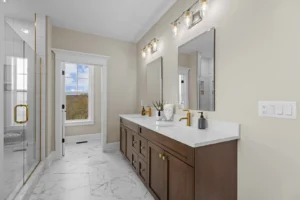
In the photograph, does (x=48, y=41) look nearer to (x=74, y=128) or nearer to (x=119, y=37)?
(x=119, y=37)

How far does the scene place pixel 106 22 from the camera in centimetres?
286

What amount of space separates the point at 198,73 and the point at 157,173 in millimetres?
1235

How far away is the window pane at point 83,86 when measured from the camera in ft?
14.2

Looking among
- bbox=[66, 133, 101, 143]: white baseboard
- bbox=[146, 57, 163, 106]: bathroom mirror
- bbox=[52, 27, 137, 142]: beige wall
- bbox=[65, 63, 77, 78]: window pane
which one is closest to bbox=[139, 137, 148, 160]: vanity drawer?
bbox=[146, 57, 163, 106]: bathroom mirror

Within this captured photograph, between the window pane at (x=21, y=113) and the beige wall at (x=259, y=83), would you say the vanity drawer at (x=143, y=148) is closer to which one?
the beige wall at (x=259, y=83)

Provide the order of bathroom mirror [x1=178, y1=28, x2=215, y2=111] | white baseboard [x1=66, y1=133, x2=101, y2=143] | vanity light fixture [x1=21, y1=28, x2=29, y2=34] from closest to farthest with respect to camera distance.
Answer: bathroom mirror [x1=178, y1=28, x2=215, y2=111] < vanity light fixture [x1=21, y1=28, x2=29, y2=34] < white baseboard [x1=66, y1=133, x2=101, y2=143]

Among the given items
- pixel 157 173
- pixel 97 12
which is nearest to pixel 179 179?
pixel 157 173

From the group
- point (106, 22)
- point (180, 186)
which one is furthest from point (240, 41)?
point (106, 22)

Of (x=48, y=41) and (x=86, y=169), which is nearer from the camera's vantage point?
(x=86, y=169)

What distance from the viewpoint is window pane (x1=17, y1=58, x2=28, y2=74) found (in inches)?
81.2

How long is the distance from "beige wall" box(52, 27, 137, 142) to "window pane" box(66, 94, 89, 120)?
1319mm

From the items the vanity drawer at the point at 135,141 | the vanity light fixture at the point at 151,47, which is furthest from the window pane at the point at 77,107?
the vanity drawer at the point at 135,141

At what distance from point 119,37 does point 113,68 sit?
72cm

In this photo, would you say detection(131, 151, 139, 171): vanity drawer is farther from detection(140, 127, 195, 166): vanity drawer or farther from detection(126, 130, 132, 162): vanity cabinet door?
detection(140, 127, 195, 166): vanity drawer
